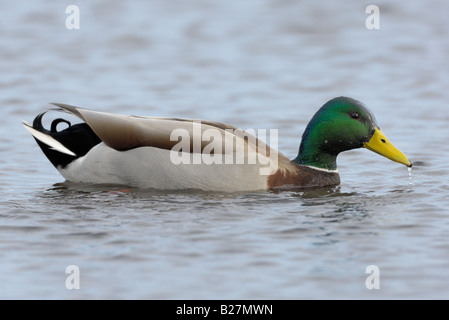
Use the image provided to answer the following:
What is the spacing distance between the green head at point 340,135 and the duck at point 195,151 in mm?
10

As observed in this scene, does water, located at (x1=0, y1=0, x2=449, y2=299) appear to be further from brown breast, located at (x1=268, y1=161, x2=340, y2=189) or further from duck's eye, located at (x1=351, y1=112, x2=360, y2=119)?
duck's eye, located at (x1=351, y1=112, x2=360, y2=119)

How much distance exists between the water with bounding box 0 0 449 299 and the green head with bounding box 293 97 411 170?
379mm

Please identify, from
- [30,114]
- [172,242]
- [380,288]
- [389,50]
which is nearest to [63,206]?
[172,242]

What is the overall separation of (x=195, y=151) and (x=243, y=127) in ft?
10.2

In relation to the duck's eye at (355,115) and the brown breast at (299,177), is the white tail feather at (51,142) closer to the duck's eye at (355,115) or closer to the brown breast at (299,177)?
the brown breast at (299,177)

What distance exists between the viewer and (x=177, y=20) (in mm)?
16984

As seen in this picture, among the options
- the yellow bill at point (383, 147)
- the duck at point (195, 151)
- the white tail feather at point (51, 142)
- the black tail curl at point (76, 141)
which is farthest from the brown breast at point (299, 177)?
the white tail feather at point (51, 142)

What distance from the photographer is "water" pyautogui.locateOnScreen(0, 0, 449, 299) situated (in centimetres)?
666

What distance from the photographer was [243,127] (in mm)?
11992

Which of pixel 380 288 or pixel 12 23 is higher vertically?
pixel 12 23

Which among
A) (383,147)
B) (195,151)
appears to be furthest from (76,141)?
(383,147)

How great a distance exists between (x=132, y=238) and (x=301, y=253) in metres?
1.35

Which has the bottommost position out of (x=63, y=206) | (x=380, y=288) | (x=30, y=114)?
(x=380, y=288)

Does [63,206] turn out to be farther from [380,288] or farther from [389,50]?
[389,50]
